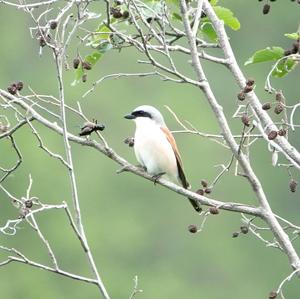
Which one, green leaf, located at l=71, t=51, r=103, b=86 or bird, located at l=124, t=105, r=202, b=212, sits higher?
green leaf, located at l=71, t=51, r=103, b=86

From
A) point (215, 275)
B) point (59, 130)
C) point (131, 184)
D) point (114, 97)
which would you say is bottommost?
point (215, 275)

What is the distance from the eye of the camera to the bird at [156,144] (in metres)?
6.91

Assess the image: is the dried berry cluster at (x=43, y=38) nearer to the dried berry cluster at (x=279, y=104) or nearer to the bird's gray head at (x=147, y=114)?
the dried berry cluster at (x=279, y=104)

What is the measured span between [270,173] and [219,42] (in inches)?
688

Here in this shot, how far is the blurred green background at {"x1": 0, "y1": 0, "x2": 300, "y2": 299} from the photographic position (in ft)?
70.7

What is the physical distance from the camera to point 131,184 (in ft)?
76.5

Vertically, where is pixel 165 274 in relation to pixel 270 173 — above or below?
below

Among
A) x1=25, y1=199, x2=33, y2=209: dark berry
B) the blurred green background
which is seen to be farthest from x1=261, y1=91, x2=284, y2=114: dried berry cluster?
the blurred green background

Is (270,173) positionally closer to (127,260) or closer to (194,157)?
(194,157)

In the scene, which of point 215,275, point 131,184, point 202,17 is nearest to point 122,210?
point 131,184

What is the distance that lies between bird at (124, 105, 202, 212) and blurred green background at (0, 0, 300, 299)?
45.1 feet

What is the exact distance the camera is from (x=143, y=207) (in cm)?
2325

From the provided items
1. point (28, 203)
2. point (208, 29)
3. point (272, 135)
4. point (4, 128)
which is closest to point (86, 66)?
point (4, 128)

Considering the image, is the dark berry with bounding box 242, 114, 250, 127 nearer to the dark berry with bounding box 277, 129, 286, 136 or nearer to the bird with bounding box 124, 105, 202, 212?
the dark berry with bounding box 277, 129, 286, 136
